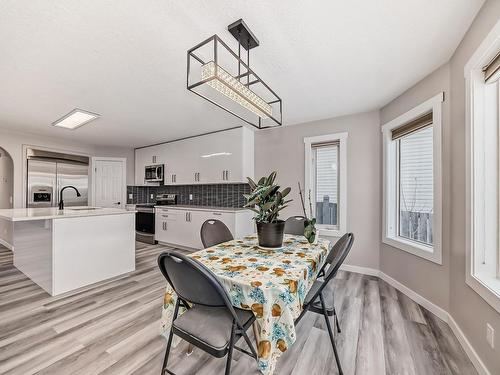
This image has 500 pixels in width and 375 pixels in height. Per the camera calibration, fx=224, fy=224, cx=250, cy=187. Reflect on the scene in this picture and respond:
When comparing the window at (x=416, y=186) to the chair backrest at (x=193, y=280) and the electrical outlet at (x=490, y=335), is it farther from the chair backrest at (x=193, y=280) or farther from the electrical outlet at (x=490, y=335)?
the chair backrest at (x=193, y=280)

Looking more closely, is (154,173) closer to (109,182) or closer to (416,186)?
(109,182)

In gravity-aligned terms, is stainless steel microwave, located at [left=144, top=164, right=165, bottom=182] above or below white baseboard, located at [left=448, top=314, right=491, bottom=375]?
above

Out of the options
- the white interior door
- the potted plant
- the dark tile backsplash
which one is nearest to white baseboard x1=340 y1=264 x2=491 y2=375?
the potted plant

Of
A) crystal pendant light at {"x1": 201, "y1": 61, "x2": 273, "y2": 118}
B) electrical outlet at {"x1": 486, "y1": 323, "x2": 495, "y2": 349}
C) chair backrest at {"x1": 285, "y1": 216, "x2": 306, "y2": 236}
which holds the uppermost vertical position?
crystal pendant light at {"x1": 201, "y1": 61, "x2": 273, "y2": 118}

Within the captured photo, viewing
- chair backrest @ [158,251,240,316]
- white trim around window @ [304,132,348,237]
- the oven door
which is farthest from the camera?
the oven door

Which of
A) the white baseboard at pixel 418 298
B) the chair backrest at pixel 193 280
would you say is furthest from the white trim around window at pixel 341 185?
the chair backrest at pixel 193 280

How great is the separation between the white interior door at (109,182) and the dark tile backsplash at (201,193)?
24cm

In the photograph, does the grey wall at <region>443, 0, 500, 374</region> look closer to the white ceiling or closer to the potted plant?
the white ceiling

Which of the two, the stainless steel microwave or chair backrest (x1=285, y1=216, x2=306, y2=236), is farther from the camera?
the stainless steel microwave

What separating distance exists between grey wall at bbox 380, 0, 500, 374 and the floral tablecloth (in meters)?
1.15

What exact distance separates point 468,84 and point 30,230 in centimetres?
482

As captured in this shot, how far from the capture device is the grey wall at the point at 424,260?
2045 millimetres

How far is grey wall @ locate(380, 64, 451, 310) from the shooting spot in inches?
80.5

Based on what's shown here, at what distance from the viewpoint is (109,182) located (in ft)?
18.2
